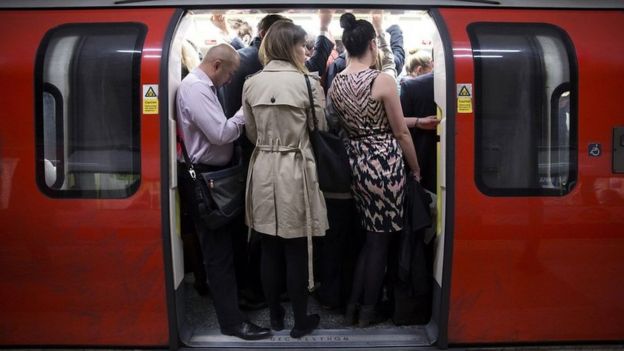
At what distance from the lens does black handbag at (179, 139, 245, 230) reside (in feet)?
8.98

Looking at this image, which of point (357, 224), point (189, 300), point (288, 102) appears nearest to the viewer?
point (288, 102)

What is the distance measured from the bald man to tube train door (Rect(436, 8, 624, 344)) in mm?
1170

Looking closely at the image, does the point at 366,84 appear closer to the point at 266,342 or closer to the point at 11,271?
the point at 266,342

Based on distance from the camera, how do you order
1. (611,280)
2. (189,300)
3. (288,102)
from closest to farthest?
(288,102), (611,280), (189,300)

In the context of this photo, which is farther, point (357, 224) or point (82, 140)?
point (357, 224)

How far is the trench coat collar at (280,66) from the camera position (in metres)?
2.69

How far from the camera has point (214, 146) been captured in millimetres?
2824

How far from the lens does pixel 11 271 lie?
2.75 m

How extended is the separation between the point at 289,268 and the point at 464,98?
1295 mm

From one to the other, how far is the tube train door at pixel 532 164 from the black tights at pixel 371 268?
41 cm

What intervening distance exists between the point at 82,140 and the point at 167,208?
0.59m

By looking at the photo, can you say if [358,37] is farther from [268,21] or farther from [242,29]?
[242,29]

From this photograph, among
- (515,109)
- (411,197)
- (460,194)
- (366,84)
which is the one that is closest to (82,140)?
(366,84)

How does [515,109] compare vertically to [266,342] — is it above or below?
above
